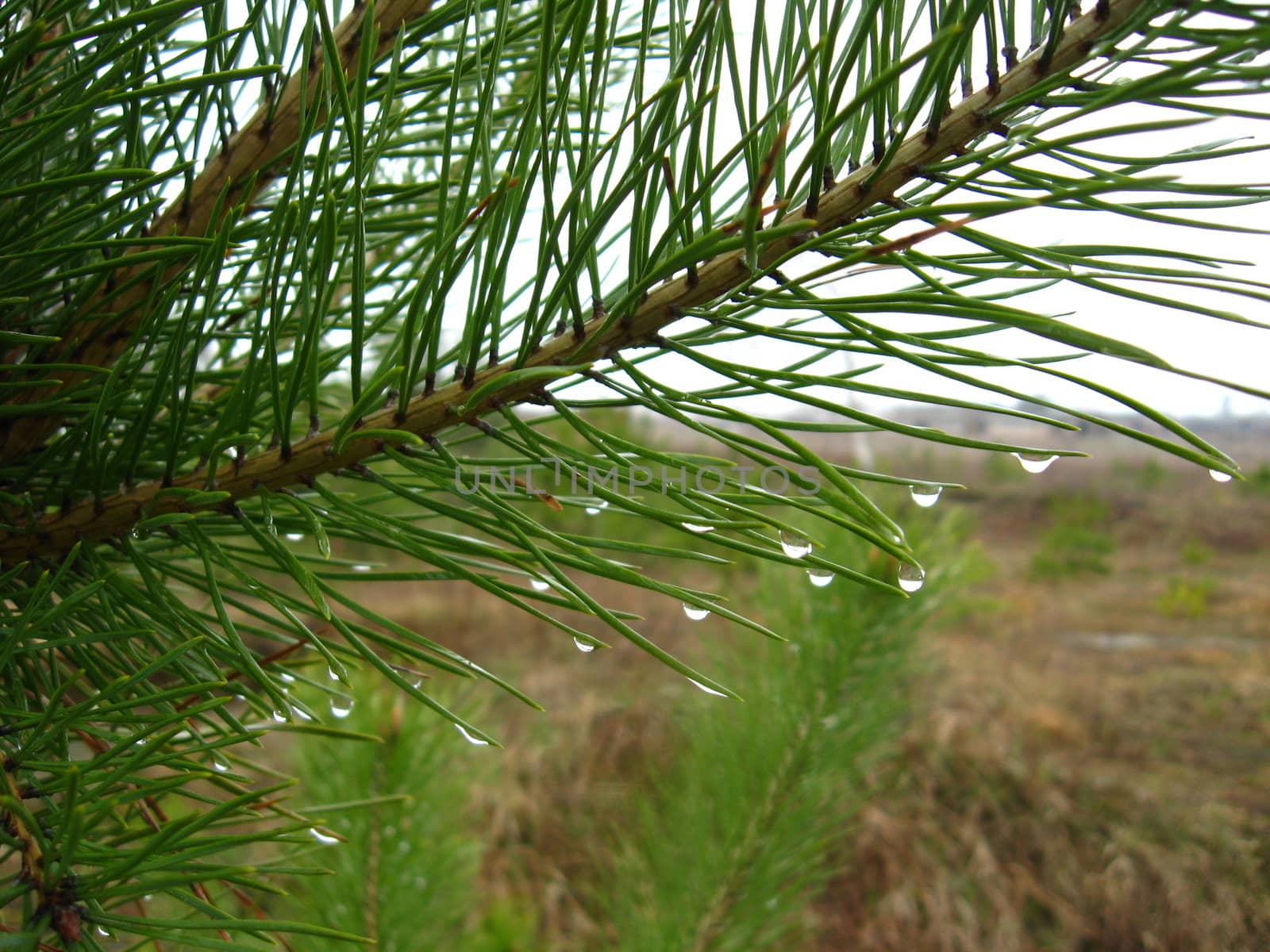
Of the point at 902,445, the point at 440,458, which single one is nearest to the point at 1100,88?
the point at 440,458

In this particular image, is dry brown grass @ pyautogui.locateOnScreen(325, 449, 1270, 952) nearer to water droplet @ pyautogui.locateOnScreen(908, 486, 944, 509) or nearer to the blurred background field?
the blurred background field

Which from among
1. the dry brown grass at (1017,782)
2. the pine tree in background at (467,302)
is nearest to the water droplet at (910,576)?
the pine tree in background at (467,302)

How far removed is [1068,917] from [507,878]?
1.26 meters

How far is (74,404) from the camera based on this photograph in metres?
0.28

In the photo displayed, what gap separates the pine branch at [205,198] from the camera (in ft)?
0.98

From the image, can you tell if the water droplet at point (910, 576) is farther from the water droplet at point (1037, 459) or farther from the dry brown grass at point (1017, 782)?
the dry brown grass at point (1017, 782)

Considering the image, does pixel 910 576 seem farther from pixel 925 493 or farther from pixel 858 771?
pixel 858 771

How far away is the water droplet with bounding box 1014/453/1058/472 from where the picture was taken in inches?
8.8

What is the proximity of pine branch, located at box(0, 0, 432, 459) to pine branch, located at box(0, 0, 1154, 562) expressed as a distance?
0.04 m

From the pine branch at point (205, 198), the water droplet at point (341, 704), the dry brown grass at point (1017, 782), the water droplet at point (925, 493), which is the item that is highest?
the pine branch at point (205, 198)

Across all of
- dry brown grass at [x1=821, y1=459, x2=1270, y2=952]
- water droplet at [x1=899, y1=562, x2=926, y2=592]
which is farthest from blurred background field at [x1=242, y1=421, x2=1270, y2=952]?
water droplet at [x1=899, y1=562, x2=926, y2=592]

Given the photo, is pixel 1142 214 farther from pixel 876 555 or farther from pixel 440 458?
pixel 876 555

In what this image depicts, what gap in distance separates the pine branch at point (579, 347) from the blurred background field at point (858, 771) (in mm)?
144

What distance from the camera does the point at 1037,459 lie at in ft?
0.79
